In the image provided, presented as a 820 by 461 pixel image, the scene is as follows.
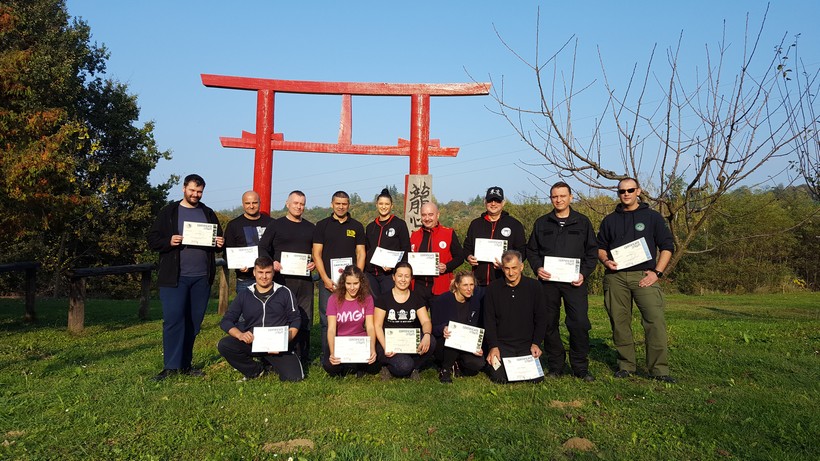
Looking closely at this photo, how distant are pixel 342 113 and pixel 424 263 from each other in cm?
433

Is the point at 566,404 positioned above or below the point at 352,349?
below

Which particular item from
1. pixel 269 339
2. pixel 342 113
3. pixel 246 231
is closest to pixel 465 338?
pixel 269 339

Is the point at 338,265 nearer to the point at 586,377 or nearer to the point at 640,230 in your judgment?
the point at 586,377

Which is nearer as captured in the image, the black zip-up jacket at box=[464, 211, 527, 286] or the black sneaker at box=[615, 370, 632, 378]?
the black sneaker at box=[615, 370, 632, 378]

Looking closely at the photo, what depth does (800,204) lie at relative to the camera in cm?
3441

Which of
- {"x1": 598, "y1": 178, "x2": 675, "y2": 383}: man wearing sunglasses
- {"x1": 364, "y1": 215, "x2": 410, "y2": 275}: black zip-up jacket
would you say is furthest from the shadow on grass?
{"x1": 364, "y1": 215, "x2": 410, "y2": 275}: black zip-up jacket

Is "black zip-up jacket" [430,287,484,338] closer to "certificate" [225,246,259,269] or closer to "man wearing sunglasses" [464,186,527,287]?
"man wearing sunglasses" [464,186,527,287]

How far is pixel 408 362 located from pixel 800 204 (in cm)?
3673

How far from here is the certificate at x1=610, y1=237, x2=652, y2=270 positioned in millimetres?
5832

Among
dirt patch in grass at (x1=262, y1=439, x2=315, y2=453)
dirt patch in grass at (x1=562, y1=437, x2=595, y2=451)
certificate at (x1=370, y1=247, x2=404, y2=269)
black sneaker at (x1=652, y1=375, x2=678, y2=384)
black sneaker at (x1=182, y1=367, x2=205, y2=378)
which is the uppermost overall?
certificate at (x1=370, y1=247, x2=404, y2=269)

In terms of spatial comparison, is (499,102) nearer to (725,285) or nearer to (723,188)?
(723,188)

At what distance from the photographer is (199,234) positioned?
6164 millimetres

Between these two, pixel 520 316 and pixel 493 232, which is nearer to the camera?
pixel 520 316

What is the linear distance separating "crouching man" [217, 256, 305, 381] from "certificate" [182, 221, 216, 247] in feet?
1.90
